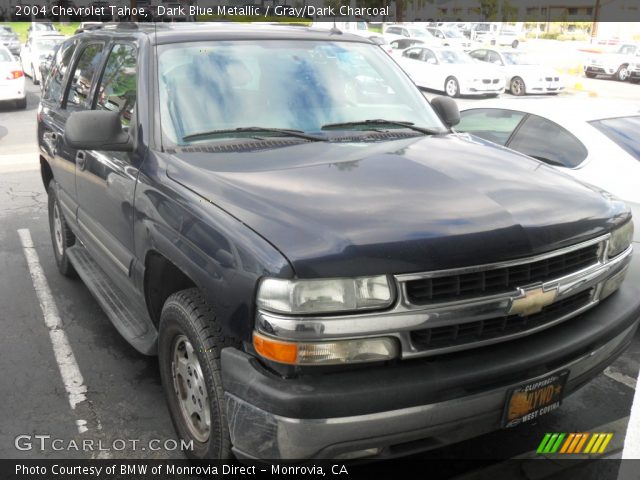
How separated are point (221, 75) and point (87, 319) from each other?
2.29 meters

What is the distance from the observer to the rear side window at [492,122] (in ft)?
18.8

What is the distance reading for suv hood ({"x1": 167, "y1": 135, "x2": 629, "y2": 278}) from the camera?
244 centimetres

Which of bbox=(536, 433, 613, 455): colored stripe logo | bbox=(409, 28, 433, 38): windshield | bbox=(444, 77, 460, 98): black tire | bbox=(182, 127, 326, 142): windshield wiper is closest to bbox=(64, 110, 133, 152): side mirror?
bbox=(182, 127, 326, 142): windshield wiper

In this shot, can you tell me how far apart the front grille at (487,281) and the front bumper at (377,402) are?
241mm

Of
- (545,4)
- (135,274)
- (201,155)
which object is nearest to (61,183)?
(135,274)

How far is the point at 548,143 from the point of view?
17.6ft

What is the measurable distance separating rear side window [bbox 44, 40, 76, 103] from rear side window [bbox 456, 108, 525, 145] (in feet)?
11.5

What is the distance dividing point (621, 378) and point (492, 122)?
2.64 metres

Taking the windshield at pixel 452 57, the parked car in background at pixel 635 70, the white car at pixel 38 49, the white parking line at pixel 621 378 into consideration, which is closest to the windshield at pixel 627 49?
the parked car in background at pixel 635 70

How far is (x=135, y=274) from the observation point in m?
3.54

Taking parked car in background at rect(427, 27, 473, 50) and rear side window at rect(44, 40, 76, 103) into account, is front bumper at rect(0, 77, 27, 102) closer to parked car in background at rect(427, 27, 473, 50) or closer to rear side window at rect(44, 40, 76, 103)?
rear side window at rect(44, 40, 76, 103)

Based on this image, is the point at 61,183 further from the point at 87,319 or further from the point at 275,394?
the point at 275,394

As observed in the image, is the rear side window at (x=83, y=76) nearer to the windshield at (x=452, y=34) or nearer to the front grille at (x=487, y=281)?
the front grille at (x=487, y=281)

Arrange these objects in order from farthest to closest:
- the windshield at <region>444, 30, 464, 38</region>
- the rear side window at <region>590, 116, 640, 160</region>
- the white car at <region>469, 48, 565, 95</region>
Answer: the windshield at <region>444, 30, 464, 38</region>, the white car at <region>469, 48, 565, 95</region>, the rear side window at <region>590, 116, 640, 160</region>
